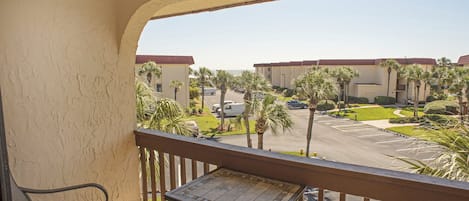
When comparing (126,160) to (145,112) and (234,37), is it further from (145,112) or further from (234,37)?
(234,37)

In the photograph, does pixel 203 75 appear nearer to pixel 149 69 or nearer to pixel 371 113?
pixel 149 69

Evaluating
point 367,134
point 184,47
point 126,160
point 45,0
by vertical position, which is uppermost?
point 184,47

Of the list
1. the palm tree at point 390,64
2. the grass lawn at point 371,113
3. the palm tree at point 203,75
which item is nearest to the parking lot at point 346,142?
the grass lawn at point 371,113

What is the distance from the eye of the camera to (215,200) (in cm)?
122

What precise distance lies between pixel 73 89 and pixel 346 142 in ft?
50.2

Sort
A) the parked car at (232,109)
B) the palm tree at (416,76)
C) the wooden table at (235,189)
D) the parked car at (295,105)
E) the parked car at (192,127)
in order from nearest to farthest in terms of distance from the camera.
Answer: the wooden table at (235,189), the parked car at (192,127), the palm tree at (416,76), the parked car at (232,109), the parked car at (295,105)

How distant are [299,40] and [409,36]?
8.99 m

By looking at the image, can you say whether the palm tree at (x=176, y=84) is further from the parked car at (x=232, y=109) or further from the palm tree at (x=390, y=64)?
the palm tree at (x=390, y=64)

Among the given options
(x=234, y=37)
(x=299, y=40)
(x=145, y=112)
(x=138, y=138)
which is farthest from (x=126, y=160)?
(x=299, y=40)

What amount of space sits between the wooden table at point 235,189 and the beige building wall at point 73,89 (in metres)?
1.05

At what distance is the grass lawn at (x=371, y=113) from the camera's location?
20680mm

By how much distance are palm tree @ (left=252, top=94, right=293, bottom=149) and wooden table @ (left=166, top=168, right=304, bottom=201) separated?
31.0 ft

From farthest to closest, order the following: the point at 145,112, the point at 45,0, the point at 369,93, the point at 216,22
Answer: the point at 369,93, the point at 216,22, the point at 145,112, the point at 45,0

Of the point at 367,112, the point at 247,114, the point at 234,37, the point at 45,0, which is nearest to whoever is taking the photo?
the point at 45,0
